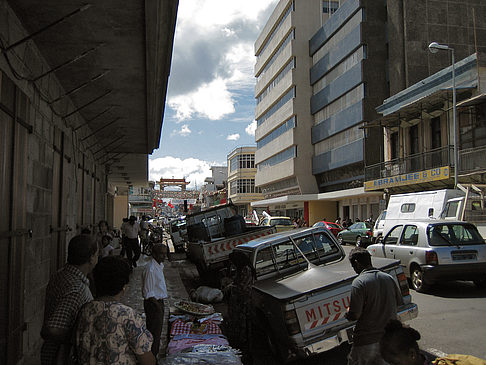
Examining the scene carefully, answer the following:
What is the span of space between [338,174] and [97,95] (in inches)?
1524

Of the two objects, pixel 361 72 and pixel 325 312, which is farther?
pixel 361 72

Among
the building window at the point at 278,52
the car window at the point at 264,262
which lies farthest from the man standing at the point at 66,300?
the building window at the point at 278,52

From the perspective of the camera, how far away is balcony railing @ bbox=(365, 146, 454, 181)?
24.9 meters

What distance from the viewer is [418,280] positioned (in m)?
9.68

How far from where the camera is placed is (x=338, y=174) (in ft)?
147

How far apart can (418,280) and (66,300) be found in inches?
342

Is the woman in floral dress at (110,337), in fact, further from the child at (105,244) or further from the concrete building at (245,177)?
the concrete building at (245,177)

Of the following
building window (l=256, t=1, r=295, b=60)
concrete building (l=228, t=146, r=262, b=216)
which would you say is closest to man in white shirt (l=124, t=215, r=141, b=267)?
building window (l=256, t=1, r=295, b=60)

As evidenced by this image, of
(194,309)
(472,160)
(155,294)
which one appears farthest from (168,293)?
(472,160)

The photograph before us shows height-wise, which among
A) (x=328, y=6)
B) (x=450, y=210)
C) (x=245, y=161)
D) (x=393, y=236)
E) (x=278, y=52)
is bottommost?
(x=393, y=236)

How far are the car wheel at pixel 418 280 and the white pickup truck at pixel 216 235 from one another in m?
3.83

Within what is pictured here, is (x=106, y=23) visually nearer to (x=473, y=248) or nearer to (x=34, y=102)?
(x=34, y=102)

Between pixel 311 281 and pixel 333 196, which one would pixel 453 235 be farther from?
pixel 333 196

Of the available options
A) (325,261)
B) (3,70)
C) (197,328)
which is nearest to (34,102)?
(3,70)
